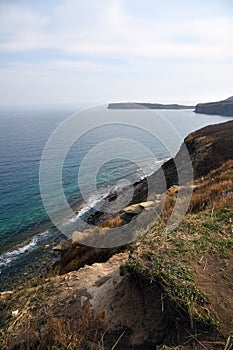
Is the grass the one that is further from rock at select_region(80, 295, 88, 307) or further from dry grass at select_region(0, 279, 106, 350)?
rock at select_region(80, 295, 88, 307)

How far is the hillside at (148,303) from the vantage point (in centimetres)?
412

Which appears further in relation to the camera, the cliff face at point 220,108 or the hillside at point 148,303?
the cliff face at point 220,108

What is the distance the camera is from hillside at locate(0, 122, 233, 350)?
4.12 metres

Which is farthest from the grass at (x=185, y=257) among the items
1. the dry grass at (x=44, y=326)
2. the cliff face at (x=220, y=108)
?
the cliff face at (x=220, y=108)

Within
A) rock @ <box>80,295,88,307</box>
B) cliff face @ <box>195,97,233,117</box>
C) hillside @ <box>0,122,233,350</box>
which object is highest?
cliff face @ <box>195,97,233,117</box>

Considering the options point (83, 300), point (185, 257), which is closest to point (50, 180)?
point (83, 300)

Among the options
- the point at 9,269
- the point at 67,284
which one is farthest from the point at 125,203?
the point at 67,284

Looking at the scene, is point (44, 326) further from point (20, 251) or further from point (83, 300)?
point (20, 251)

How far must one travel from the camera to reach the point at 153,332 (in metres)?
4.49

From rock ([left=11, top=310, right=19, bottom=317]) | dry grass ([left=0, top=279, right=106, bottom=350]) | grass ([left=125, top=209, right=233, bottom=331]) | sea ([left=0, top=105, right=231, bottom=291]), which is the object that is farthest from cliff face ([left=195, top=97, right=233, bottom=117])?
rock ([left=11, top=310, right=19, bottom=317])

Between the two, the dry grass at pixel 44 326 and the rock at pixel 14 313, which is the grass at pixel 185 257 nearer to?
the dry grass at pixel 44 326

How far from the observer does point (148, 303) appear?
486 cm

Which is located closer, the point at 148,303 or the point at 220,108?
the point at 148,303

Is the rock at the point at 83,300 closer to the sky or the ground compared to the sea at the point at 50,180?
closer to the sky
